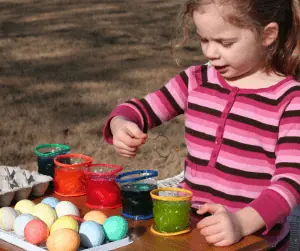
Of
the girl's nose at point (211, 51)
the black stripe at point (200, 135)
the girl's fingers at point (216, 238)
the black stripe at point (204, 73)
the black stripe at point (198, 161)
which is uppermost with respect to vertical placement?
the girl's nose at point (211, 51)

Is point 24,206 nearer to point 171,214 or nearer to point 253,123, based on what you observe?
point 171,214

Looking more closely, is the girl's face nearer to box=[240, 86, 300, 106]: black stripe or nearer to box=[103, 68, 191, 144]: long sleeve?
box=[240, 86, 300, 106]: black stripe

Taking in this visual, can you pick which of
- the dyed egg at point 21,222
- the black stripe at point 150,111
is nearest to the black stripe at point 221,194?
the black stripe at point 150,111

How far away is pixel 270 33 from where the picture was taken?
252 cm

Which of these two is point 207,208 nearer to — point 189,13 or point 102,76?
point 189,13

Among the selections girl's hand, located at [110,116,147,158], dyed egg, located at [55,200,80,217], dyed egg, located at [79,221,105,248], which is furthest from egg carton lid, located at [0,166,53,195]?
dyed egg, located at [79,221,105,248]

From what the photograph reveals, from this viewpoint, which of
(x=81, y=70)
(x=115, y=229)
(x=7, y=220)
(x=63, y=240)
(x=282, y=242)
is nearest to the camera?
(x=63, y=240)

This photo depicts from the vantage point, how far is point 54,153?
9.32ft

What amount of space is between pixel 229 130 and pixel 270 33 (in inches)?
14.2

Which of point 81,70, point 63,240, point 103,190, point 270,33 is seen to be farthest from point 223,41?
point 81,70

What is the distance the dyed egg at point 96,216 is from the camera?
2271 millimetres

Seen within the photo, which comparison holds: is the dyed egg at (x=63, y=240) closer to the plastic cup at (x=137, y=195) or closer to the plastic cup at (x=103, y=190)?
the plastic cup at (x=137, y=195)

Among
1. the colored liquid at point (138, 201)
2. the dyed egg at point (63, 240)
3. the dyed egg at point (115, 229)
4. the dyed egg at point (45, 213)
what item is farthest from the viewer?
the colored liquid at point (138, 201)

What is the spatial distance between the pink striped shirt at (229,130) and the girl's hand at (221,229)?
251mm
